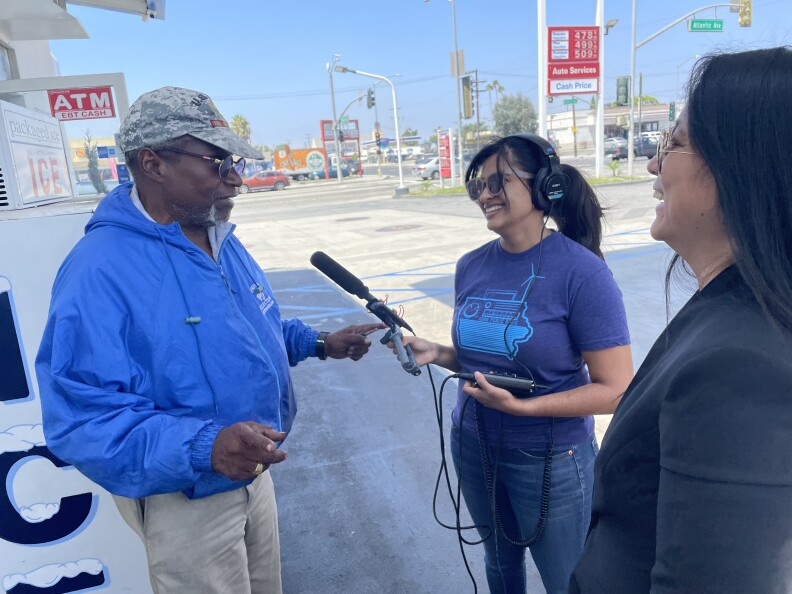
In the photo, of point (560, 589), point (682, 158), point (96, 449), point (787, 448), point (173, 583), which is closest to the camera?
point (787, 448)

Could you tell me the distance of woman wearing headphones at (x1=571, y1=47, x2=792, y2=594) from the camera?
30.2 inches

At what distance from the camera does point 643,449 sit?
3.07ft

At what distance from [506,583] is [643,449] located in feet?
4.82

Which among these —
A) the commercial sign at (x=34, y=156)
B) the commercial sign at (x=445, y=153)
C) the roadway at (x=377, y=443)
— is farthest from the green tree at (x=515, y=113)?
the commercial sign at (x=34, y=156)

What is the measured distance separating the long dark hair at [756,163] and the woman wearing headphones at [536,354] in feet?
2.98

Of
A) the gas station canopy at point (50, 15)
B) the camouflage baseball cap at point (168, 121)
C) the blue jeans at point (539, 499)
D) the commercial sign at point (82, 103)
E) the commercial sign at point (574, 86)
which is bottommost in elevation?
the blue jeans at point (539, 499)

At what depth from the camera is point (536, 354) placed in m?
1.83

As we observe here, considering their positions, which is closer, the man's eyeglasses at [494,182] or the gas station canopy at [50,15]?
the man's eyeglasses at [494,182]

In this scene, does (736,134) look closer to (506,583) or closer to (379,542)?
A: (506,583)

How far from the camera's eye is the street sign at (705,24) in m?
21.2

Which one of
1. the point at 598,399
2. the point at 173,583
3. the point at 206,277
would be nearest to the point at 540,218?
the point at 598,399

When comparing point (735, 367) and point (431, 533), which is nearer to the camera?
point (735, 367)

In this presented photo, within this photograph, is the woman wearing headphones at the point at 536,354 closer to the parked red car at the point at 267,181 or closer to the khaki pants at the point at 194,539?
the khaki pants at the point at 194,539

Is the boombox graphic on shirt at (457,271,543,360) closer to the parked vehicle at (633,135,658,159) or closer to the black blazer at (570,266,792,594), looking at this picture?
the black blazer at (570,266,792,594)
